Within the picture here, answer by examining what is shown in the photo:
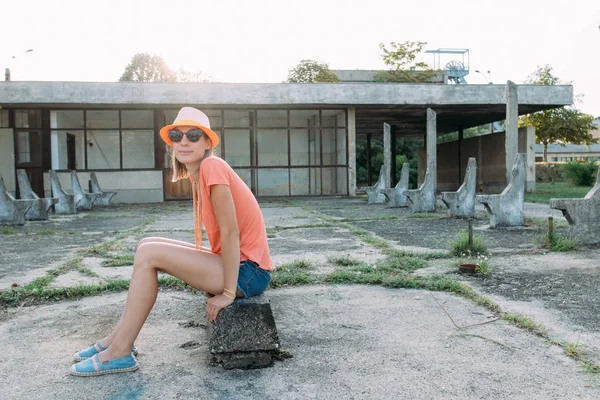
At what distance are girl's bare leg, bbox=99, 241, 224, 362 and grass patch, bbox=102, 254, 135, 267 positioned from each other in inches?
114

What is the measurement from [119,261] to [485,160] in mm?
21024

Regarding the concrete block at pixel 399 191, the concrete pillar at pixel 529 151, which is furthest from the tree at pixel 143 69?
the concrete block at pixel 399 191

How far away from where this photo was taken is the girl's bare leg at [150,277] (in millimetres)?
2576

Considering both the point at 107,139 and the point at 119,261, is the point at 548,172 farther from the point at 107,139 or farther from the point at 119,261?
the point at 119,261

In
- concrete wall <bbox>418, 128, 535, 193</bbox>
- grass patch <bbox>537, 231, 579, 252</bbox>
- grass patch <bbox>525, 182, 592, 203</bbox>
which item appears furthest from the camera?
concrete wall <bbox>418, 128, 535, 193</bbox>

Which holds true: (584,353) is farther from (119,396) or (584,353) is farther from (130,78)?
(130,78)

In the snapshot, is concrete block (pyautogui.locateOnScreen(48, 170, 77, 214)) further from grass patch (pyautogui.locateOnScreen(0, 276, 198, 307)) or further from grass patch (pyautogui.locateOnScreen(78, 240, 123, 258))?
grass patch (pyautogui.locateOnScreen(0, 276, 198, 307))

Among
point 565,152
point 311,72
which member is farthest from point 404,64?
point 565,152

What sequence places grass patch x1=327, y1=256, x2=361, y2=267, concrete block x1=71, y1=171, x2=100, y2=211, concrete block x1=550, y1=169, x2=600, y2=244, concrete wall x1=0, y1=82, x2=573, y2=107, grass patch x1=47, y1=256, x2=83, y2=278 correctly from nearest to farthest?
grass patch x1=47, y1=256, x2=83, y2=278, grass patch x1=327, y1=256, x2=361, y2=267, concrete block x1=550, y1=169, x2=600, y2=244, concrete block x1=71, y1=171, x2=100, y2=211, concrete wall x1=0, y1=82, x2=573, y2=107

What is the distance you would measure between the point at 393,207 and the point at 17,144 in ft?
41.9

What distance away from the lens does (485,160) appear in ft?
78.5

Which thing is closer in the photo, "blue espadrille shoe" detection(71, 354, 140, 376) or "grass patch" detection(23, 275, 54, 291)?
"blue espadrille shoe" detection(71, 354, 140, 376)

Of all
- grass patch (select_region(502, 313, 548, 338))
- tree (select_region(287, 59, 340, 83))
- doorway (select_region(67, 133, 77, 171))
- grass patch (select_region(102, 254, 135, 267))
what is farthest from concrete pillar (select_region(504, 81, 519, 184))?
tree (select_region(287, 59, 340, 83))

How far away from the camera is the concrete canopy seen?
55.6 ft
